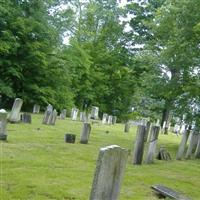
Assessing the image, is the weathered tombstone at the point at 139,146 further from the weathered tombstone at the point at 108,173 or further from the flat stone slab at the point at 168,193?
the weathered tombstone at the point at 108,173

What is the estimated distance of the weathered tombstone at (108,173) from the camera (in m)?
5.29

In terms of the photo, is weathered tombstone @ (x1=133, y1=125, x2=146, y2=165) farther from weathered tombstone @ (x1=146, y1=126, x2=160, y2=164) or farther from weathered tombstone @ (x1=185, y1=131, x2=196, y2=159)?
weathered tombstone @ (x1=185, y1=131, x2=196, y2=159)

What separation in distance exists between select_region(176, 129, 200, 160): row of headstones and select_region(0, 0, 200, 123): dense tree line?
1783mm

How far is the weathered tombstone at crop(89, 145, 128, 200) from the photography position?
5293 millimetres

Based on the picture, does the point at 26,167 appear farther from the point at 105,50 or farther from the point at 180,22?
the point at 105,50

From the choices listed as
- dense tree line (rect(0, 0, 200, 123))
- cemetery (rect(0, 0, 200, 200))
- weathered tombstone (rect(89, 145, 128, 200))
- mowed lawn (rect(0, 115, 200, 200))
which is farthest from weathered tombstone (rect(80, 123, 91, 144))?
weathered tombstone (rect(89, 145, 128, 200))

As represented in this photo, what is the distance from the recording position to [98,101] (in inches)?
1773

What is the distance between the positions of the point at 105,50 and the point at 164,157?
32.1m

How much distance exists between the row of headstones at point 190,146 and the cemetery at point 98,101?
0.14ft

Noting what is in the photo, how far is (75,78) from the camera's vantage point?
39094 millimetres

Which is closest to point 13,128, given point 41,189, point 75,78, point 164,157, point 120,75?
point 164,157

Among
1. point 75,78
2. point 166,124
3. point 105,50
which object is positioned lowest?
point 166,124

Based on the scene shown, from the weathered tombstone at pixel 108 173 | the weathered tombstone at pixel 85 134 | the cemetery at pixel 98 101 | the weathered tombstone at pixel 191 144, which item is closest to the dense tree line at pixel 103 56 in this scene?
the cemetery at pixel 98 101

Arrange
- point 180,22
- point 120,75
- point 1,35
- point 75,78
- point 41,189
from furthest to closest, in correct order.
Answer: point 120,75
point 75,78
point 1,35
point 180,22
point 41,189
